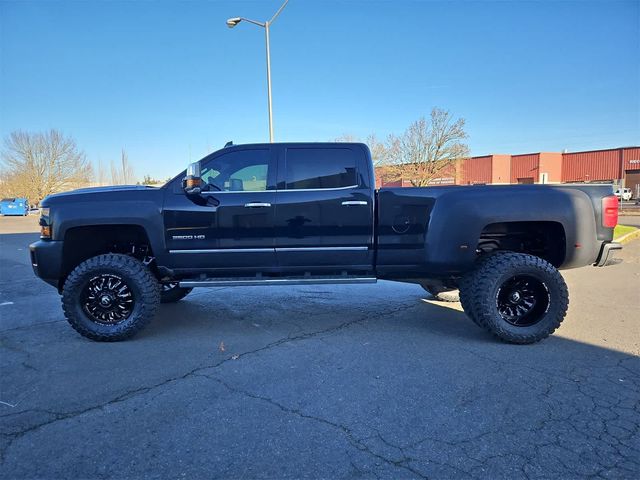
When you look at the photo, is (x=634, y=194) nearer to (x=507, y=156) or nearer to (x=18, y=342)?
(x=507, y=156)

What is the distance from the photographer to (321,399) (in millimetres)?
3182

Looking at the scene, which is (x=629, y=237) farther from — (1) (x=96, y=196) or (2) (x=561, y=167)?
(2) (x=561, y=167)

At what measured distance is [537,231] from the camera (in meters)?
4.75

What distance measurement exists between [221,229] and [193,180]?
61 centimetres

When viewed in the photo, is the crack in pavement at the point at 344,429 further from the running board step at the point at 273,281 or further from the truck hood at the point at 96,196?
the truck hood at the point at 96,196

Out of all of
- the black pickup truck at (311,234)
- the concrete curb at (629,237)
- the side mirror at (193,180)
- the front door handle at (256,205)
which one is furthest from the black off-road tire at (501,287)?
the concrete curb at (629,237)

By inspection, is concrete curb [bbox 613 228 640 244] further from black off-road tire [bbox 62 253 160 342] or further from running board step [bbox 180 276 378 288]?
black off-road tire [bbox 62 253 160 342]

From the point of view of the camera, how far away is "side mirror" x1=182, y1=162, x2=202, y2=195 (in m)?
4.36

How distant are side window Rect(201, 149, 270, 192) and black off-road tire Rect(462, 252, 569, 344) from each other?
2625 mm

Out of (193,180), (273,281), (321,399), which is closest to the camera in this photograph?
(321,399)

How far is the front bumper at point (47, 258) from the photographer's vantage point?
451cm

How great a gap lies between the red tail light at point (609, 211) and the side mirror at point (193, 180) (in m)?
4.39

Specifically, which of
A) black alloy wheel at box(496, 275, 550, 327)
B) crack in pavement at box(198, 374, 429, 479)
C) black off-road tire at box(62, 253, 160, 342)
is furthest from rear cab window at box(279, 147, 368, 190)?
crack in pavement at box(198, 374, 429, 479)

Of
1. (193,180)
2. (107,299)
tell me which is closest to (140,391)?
(107,299)
